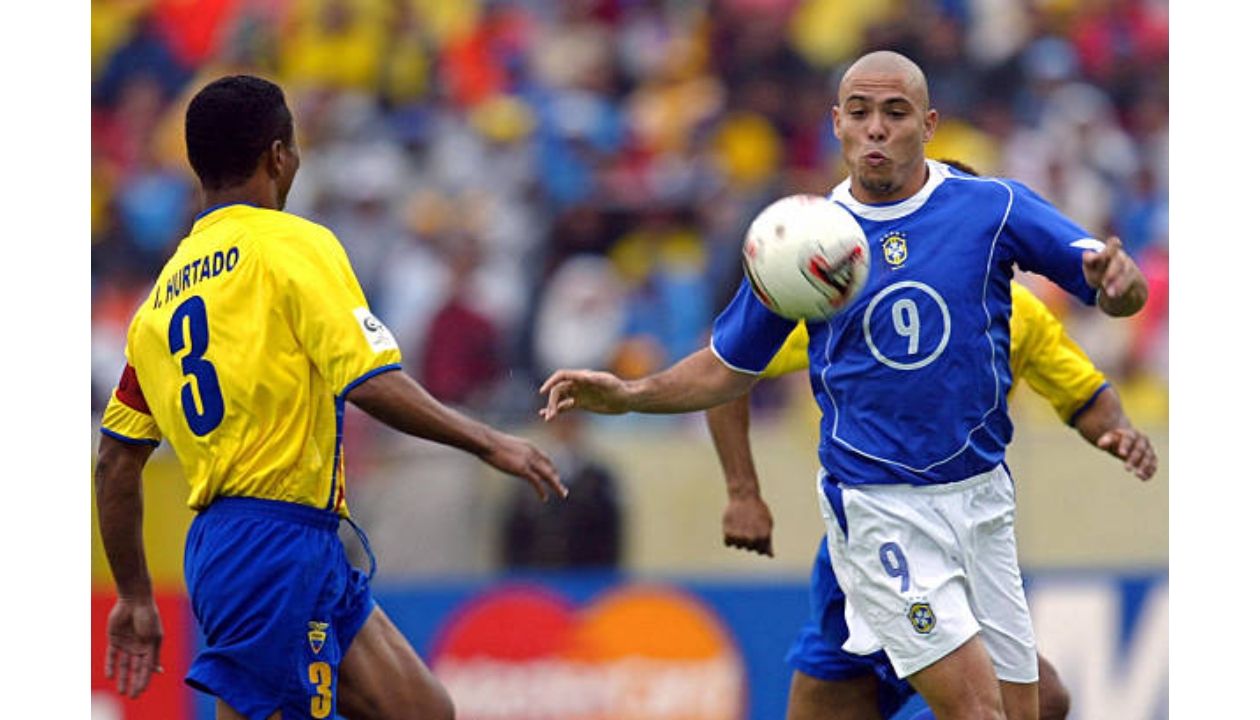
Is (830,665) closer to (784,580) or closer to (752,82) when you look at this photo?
(784,580)

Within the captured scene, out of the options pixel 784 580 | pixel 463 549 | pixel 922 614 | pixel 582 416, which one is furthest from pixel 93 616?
pixel 922 614

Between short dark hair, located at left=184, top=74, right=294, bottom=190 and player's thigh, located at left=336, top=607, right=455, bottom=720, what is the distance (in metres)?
1.59

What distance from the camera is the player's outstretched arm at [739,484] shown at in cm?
743

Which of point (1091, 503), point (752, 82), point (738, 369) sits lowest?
point (1091, 503)

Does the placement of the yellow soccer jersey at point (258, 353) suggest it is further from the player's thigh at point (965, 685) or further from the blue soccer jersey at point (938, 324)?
the player's thigh at point (965, 685)

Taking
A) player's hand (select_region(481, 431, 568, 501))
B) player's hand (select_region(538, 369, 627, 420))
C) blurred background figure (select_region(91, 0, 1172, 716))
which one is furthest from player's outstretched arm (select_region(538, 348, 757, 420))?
blurred background figure (select_region(91, 0, 1172, 716))

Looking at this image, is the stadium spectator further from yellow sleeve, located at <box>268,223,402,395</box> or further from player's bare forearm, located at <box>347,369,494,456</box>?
yellow sleeve, located at <box>268,223,402,395</box>

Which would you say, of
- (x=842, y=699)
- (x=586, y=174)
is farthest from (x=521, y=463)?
(x=586, y=174)

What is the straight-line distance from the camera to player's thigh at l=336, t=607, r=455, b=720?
6.35 meters

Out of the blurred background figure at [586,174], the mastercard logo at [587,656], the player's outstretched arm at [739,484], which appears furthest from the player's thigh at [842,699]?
the mastercard logo at [587,656]

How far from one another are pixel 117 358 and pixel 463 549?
3.97 metres

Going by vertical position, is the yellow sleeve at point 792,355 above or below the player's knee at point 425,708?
above

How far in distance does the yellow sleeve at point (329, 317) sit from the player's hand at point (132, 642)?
53.4 inches

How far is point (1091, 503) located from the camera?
1050cm
